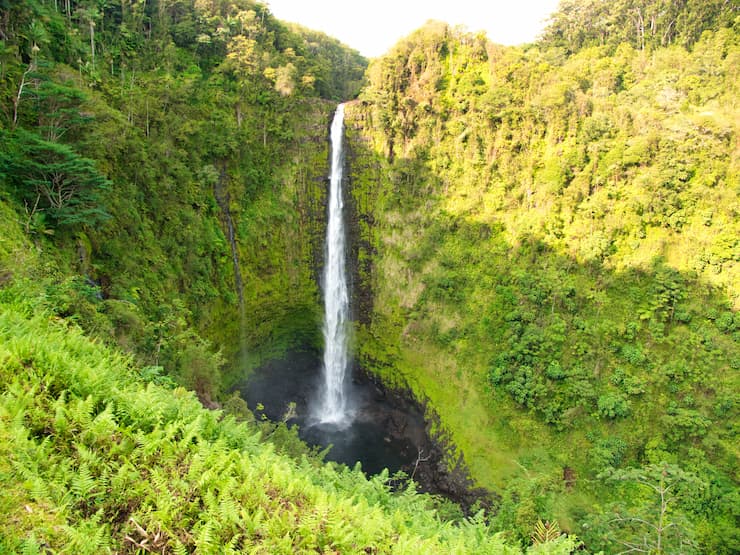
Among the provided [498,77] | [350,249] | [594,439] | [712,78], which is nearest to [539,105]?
[498,77]

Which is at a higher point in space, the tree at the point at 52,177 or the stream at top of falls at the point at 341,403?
the tree at the point at 52,177

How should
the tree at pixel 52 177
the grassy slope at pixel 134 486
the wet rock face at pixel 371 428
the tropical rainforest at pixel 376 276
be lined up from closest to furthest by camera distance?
1. the grassy slope at pixel 134 486
2. the tropical rainforest at pixel 376 276
3. the tree at pixel 52 177
4. the wet rock face at pixel 371 428

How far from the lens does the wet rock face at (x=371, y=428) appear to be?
59.3 ft

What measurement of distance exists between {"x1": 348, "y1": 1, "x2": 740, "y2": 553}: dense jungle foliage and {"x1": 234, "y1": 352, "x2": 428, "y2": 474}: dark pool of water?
1.69 m

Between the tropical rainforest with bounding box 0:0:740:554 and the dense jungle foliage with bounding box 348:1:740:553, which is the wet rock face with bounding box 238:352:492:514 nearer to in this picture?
the tropical rainforest with bounding box 0:0:740:554

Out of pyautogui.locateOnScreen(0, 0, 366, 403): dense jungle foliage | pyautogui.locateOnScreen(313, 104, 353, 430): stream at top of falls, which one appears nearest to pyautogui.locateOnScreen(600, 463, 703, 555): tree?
pyautogui.locateOnScreen(0, 0, 366, 403): dense jungle foliage

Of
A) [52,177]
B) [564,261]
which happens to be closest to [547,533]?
[52,177]

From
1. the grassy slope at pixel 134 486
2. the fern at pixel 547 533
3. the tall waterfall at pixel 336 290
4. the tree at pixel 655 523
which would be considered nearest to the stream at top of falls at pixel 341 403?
the tall waterfall at pixel 336 290

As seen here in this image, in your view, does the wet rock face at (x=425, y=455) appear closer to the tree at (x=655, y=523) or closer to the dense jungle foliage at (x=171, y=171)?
the tree at (x=655, y=523)

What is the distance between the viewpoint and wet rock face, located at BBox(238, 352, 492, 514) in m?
18.1

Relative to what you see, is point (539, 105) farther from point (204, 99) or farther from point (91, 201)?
point (91, 201)

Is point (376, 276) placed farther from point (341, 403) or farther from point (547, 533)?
point (547, 533)

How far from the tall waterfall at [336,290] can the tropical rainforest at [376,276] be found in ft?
2.78

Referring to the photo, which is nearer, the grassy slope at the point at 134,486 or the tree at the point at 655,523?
the grassy slope at the point at 134,486
